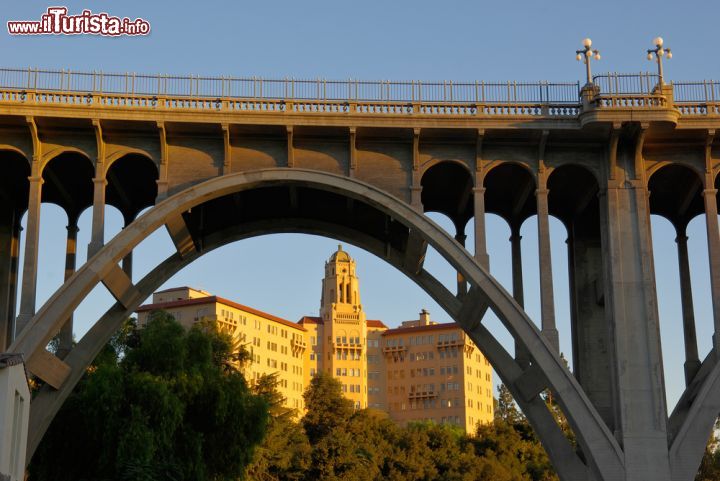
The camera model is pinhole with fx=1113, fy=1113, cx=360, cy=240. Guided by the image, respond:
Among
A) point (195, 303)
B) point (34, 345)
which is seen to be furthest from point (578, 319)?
point (195, 303)

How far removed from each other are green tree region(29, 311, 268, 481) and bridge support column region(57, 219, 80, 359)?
14.9 ft

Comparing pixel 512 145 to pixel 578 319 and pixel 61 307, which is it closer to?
pixel 578 319

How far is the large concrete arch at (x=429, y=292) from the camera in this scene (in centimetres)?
3388

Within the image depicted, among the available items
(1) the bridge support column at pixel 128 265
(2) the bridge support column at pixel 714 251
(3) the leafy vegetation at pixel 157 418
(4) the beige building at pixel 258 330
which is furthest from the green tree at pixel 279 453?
(4) the beige building at pixel 258 330

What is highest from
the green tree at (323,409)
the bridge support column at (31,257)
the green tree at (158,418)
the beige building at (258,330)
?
the beige building at (258,330)

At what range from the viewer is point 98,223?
35594 millimetres

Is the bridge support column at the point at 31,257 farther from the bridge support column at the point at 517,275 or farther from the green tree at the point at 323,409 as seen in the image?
the green tree at the point at 323,409

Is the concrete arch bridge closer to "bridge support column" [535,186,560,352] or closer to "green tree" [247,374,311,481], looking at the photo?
"bridge support column" [535,186,560,352]

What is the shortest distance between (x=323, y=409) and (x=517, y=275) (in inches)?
2223

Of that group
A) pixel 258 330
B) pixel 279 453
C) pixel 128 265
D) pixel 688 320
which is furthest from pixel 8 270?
pixel 258 330

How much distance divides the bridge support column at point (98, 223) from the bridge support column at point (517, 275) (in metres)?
14.3

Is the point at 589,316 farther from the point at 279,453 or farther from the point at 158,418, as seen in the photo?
the point at 279,453

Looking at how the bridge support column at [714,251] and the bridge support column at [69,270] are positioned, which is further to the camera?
the bridge support column at [69,270]

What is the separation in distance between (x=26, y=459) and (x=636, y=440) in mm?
18890
